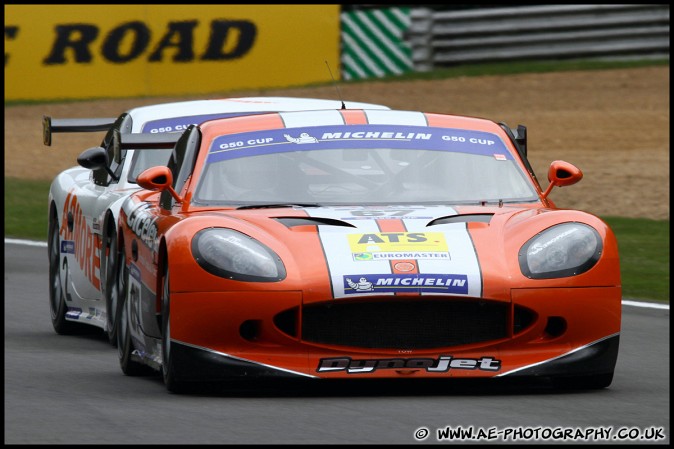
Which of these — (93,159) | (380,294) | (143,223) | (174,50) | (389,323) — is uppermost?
(174,50)

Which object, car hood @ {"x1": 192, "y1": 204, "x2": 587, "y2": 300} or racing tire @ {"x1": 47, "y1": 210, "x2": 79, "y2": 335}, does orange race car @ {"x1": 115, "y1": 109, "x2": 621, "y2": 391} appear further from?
racing tire @ {"x1": 47, "y1": 210, "x2": 79, "y2": 335}

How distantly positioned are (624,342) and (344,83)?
18.8m

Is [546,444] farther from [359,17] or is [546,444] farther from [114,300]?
[359,17]

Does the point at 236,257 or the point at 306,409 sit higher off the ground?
the point at 236,257

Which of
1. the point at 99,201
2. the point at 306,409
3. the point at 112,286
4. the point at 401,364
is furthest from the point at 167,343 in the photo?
the point at 99,201

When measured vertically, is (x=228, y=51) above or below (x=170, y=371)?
Result: above

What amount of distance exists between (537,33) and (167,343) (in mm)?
20532

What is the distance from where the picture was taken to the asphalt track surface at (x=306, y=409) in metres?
5.77

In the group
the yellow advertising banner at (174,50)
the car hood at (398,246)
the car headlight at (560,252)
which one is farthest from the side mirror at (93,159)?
the yellow advertising banner at (174,50)

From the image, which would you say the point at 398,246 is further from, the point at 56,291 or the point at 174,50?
the point at 174,50

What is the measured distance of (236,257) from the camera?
6.77 meters

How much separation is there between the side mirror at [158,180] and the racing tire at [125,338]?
0.59 meters

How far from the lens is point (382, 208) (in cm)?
746

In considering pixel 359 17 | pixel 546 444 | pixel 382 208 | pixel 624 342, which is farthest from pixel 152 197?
pixel 359 17
